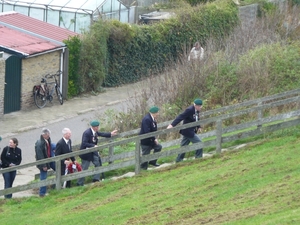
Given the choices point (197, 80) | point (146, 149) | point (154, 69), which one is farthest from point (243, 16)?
point (146, 149)

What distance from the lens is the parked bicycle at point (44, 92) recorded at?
2920 cm

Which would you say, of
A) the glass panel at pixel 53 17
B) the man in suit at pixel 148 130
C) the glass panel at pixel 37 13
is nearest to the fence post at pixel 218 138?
the man in suit at pixel 148 130

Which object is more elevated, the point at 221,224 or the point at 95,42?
the point at 95,42

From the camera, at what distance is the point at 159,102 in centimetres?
2461

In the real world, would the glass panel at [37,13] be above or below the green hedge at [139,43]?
above

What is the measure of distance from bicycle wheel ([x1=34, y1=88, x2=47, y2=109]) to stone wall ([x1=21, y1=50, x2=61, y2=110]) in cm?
17

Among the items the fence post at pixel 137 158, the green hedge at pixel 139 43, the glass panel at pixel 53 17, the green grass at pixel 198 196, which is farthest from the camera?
the glass panel at pixel 53 17

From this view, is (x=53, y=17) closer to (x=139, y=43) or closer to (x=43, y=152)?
(x=139, y=43)

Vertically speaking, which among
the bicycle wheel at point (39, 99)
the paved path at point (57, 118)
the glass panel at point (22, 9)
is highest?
the glass panel at point (22, 9)

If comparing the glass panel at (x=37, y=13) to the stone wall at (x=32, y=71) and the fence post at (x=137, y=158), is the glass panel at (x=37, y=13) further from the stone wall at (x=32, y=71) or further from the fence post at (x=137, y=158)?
the fence post at (x=137, y=158)

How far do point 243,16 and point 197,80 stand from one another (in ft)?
58.5

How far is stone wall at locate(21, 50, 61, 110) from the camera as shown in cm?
2872

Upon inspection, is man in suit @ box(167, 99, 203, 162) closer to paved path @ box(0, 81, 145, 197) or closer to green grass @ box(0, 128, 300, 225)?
green grass @ box(0, 128, 300, 225)

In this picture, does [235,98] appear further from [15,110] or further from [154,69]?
[154,69]
